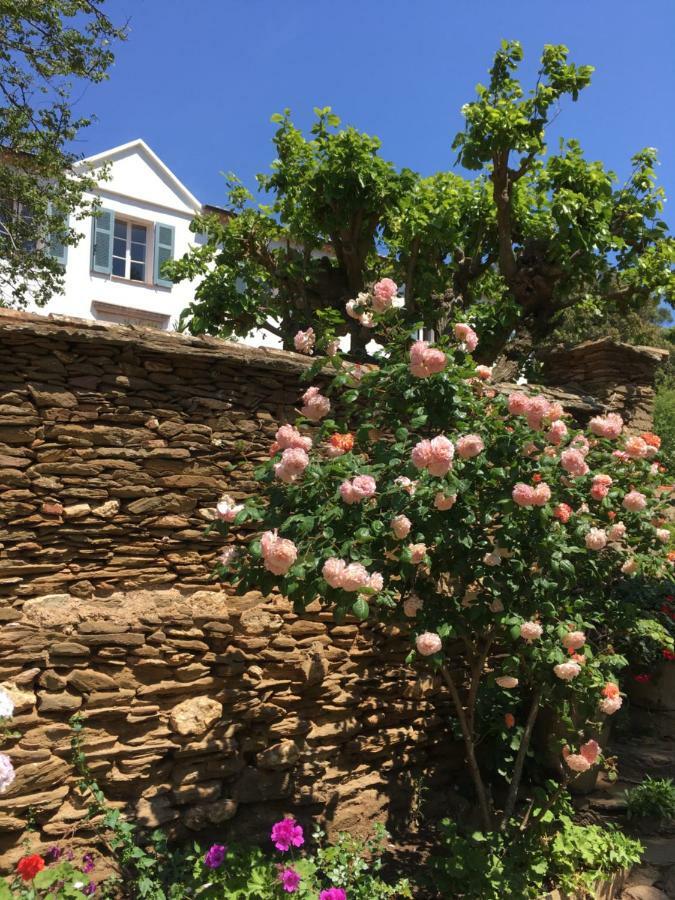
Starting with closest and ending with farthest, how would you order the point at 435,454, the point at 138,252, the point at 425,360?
the point at 435,454 < the point at 425,360 < the point at 138,252

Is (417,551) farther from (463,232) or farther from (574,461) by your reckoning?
(463,232)

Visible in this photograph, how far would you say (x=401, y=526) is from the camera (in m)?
3.12

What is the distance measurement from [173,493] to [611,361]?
491cm

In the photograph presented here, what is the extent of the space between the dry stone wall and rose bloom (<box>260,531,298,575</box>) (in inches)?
52.2

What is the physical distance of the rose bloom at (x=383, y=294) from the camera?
3639 millimetres

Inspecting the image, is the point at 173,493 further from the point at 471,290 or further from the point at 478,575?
the point at 471,290

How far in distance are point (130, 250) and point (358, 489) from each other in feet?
49.9

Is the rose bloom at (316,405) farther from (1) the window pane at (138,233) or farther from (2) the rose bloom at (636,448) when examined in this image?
(1) the window pane at (138,233)

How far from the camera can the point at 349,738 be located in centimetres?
461

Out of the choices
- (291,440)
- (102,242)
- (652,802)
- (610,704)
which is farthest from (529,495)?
(102,242)

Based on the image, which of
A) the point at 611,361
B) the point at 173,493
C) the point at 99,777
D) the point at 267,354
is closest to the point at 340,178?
the point at 611,361

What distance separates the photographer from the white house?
1575 centimetres

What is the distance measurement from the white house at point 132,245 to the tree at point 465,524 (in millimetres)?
13107

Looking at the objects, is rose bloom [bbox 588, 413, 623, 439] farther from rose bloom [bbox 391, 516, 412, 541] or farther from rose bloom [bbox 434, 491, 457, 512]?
rose bloom [bbox 391, 516, 412, 541]
